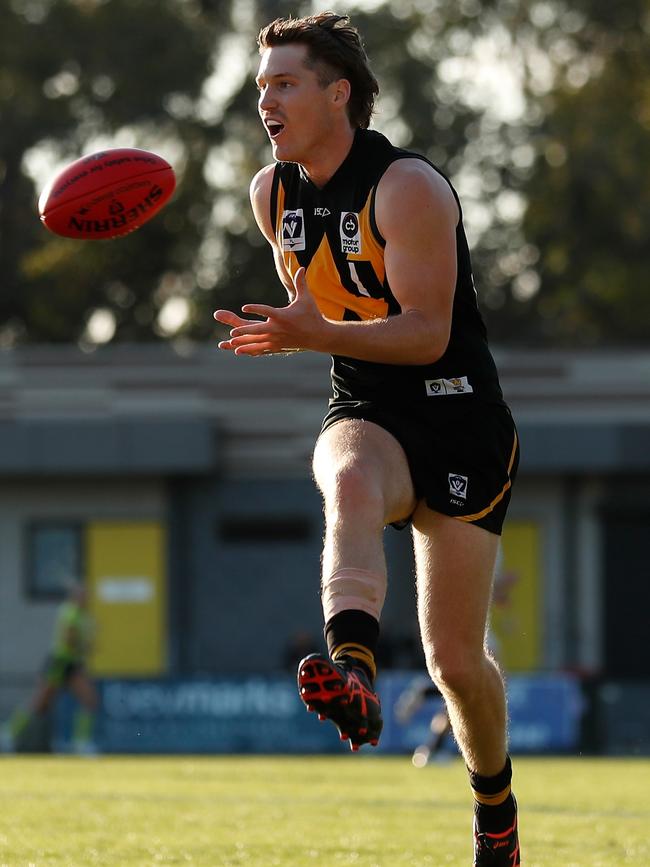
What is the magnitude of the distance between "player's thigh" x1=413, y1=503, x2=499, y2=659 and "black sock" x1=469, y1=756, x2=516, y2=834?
1.59 feet

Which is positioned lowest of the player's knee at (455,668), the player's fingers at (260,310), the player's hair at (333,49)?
the player's knee at (455,668)

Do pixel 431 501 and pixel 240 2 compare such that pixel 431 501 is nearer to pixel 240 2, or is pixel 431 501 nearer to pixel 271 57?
pixel 271 57

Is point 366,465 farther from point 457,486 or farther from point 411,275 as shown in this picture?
point 411,275

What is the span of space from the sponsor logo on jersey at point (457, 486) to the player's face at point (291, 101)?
111 centimetres

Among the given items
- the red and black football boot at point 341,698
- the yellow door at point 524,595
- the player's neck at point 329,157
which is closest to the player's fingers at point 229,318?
the player's neck at point 329,157

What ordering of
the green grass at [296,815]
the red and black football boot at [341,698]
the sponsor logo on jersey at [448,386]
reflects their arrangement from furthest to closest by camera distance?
1. the green grass at [296,815]
2. the sponsor logo on jersey at [448,386]
3. the red and black football boot at [341,698]

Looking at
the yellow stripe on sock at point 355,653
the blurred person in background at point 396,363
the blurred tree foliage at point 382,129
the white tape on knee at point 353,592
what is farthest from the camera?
the blurred tree foliage at point 382,129

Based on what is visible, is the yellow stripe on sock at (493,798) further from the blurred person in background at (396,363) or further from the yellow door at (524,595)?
the yellow door at (524,595)

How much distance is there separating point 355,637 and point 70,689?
15002 millimetres

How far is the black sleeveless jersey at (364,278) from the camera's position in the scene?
18.0ft

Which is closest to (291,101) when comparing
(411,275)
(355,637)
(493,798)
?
(411,275)

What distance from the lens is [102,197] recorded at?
21.6 ft

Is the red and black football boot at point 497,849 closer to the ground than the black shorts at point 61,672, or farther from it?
farther from it

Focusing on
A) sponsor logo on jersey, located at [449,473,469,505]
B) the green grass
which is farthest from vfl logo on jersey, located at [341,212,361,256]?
the green grass
